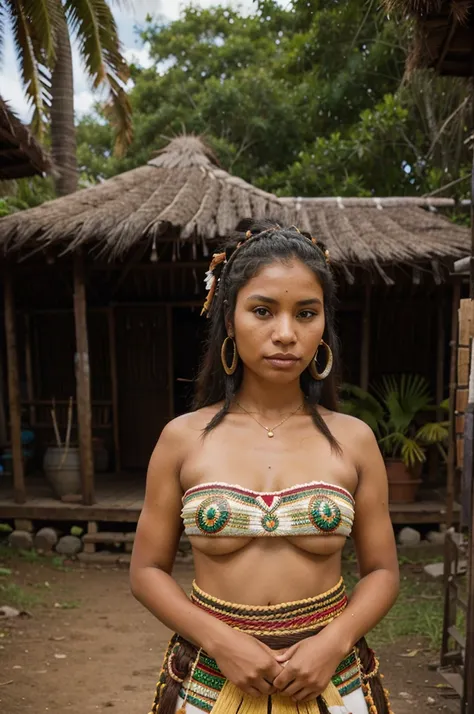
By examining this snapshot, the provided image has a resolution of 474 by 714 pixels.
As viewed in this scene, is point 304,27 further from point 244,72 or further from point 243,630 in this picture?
point 243,630

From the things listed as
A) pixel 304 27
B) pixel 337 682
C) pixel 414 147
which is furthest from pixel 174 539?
pixel 304 27

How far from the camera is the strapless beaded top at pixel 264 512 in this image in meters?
1.52

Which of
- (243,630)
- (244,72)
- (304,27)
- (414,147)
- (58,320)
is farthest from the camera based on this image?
(244,72)

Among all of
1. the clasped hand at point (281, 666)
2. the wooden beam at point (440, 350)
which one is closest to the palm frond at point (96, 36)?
the wooden beam at point (440, 350)

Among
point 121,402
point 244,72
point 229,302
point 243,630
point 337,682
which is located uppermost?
point 244,72

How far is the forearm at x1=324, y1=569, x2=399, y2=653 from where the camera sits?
1.51 m

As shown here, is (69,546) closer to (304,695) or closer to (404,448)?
(404,448)

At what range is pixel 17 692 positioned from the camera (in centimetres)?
414

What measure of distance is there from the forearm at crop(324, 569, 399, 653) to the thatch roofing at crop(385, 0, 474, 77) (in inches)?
97.4

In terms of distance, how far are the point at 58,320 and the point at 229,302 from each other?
744 centimetres

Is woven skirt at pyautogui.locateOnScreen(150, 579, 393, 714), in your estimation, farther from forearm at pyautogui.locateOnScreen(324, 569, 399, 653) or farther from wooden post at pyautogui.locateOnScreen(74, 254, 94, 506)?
wooden post at pyautogui.locateOnScreen(74, 254, 94, 506)

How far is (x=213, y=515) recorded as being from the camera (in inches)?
59.8

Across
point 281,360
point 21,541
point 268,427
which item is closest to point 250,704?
point 268,427

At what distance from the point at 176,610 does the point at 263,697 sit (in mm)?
270
